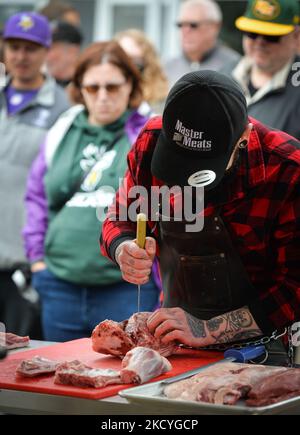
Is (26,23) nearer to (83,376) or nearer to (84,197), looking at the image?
(84,197)

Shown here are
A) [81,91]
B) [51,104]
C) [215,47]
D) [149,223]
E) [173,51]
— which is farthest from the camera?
[173,51]

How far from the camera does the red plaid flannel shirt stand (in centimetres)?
401

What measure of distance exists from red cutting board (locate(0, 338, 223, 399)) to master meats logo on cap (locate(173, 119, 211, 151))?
0.85m

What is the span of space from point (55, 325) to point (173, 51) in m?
7.05

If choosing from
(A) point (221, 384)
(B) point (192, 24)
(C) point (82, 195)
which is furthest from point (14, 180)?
(A) point (221, 384)

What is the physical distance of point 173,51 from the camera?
12500 mm

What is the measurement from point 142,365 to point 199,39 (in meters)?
5.31

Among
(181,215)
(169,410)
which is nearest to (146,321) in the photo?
(181,215)

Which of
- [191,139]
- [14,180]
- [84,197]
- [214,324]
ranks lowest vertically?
[14,180]

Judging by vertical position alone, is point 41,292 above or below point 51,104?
below

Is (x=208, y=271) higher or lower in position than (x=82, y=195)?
higher

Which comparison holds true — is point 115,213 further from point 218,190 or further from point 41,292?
point 41,292

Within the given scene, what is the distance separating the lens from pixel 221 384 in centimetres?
337
